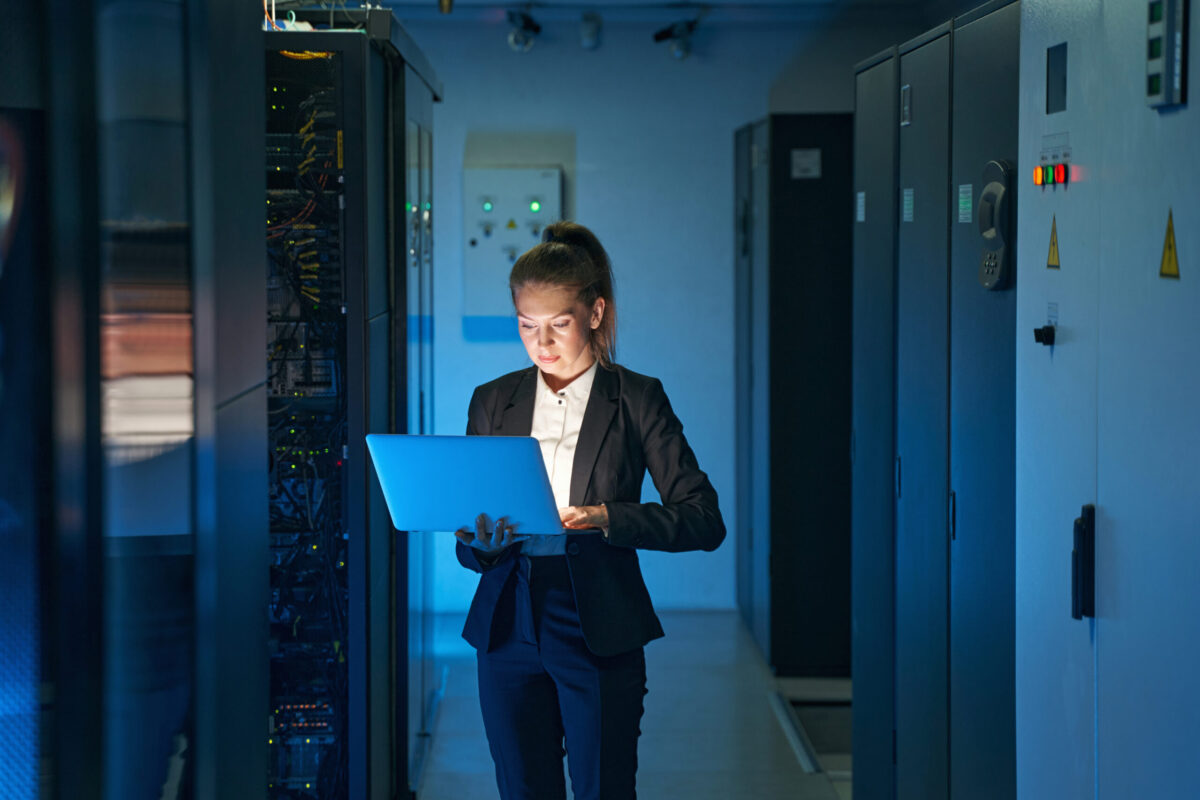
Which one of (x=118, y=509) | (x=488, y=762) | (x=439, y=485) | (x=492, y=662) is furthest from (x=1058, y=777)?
(x=488, y=762)

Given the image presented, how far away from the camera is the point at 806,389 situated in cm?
543

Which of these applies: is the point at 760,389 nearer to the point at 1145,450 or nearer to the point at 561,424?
the point at 561,424

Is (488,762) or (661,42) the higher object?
(661,42)

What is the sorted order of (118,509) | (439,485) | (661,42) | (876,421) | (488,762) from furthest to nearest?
(661,42) < (488,762) < (876,421) < (439,485) < (118,509)

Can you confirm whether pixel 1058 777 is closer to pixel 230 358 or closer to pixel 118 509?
pixel 230 358

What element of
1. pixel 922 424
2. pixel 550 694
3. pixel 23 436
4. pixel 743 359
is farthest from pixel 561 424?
pixel 743 359

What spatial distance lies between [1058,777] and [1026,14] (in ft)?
4.83

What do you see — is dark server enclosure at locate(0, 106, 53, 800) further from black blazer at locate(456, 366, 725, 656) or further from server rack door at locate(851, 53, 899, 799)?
server rack door at locate(851, 53, 899, 799)

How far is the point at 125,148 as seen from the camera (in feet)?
3.92

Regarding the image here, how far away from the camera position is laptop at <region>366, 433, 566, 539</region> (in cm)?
221

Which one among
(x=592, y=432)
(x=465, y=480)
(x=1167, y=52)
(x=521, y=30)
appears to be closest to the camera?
(x=1167, y=52)

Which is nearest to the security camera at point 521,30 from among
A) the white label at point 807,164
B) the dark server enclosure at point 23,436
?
the white label at point 807,164

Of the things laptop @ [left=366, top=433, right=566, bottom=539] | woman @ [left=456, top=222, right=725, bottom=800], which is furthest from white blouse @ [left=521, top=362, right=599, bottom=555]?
laptop @ [left=366, top=433, right=566, bottom=539]

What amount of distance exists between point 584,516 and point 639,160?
4.42m
